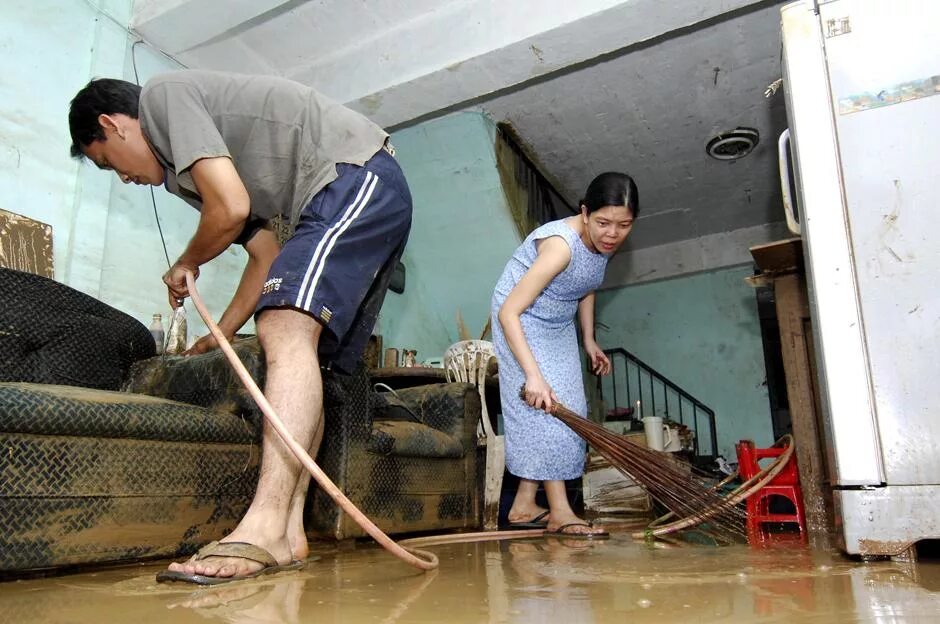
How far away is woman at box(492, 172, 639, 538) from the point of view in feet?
6.82

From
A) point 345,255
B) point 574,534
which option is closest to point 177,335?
point 345,255

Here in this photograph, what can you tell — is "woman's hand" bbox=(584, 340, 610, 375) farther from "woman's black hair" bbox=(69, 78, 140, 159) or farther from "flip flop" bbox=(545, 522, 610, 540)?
"woman's black hair" bbox=(69, 78, 140, 159)

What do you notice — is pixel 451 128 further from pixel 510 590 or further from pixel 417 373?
pixel 510 590

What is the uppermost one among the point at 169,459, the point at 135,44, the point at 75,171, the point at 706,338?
the point at 135,44

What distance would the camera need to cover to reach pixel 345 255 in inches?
49.5

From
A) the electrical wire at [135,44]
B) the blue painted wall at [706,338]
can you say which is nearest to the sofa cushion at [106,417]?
the electrical wire at [135,44]

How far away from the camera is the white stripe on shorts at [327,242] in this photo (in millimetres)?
1175

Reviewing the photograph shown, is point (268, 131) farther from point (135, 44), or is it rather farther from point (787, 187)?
point (135, 44)

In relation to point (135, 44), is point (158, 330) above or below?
below

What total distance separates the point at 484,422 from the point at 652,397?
4.88 m

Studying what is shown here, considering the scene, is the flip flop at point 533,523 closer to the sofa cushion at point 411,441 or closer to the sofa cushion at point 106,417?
the sofa cushion at point 411,441

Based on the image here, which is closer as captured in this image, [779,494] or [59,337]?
Result: [59,337]

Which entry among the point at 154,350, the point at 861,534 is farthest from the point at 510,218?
the point at 861,534

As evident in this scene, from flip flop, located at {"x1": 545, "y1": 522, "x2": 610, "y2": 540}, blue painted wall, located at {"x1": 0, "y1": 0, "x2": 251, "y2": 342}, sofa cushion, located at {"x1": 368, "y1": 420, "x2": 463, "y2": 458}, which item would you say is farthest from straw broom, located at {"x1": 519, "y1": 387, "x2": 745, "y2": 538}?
blue painted wall, located at {"x1": 0, "y1": 0, "x2": 251, "y2": 342}
